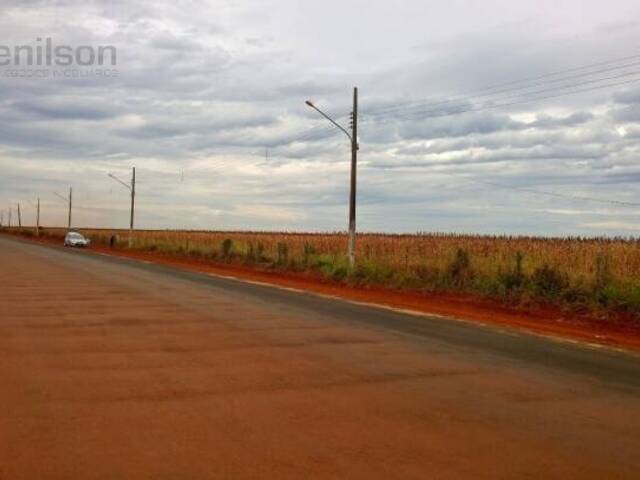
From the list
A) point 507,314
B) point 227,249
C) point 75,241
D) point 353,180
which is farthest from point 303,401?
point 75,241

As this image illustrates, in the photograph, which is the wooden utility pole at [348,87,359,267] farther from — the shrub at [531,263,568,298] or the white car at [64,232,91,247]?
the white car at [64,232,91,247]

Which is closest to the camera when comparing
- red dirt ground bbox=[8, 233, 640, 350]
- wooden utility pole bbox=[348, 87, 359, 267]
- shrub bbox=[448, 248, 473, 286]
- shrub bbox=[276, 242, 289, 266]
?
red dirt ground bbox=[8, 233, 640, 350]

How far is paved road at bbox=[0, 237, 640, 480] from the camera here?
554 cm

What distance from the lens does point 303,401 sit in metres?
7.55

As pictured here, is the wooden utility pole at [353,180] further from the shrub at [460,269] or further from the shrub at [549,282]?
the shrub at [549,282]

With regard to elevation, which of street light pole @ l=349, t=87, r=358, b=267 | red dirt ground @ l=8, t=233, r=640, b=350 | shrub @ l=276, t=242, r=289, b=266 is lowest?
red dirt ground @ l=8, t=233, r=640, b=350

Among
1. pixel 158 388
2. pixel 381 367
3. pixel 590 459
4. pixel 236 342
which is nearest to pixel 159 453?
pixel 158 388

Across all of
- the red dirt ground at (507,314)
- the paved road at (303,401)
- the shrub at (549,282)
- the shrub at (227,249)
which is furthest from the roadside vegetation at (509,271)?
the shrub at (227,249)

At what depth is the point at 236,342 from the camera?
11453 millimetres

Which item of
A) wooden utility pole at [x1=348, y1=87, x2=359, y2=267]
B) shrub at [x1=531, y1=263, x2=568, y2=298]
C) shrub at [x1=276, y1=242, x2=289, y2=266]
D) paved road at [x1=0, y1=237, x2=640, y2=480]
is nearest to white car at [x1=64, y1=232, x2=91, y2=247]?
shrub at [x1=276, y1=242, x2=289, y2=266]

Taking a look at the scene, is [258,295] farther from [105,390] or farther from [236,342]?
[105,390]

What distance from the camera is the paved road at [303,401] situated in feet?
18.2

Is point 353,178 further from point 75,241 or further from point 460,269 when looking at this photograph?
point 75,241

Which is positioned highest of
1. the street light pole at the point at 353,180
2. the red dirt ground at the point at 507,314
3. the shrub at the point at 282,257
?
the street light pole at the point at 353,180
